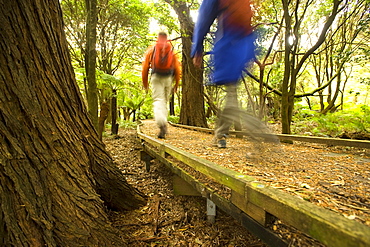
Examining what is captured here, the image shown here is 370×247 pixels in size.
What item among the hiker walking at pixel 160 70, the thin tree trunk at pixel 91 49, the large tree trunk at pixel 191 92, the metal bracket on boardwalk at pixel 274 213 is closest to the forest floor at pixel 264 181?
the metal bracket on boardwalk at pixel 274 213

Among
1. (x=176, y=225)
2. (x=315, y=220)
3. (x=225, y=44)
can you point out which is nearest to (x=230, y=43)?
(x=225, y=44)

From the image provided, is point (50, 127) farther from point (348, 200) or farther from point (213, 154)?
point (348, 200)

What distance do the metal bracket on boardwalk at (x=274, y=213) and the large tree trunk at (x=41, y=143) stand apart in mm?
1127

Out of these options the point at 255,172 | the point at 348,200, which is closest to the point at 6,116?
the point at 255,172

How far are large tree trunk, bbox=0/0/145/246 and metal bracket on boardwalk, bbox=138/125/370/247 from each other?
1127 mm

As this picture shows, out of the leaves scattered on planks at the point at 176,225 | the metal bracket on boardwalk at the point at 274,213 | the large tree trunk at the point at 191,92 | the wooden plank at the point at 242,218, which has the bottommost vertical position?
the leaves scattered on planks at the point at 176,225

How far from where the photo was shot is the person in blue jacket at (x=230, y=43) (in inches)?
89.6

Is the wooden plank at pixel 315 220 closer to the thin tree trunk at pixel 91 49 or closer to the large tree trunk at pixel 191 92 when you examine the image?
the thin tree trunk at pixel 91 49

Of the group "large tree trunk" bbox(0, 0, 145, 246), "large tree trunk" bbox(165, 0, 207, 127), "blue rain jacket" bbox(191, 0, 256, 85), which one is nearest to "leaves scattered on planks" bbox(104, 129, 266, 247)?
"large tree trunk" bbox(0, 0, 145, 246)

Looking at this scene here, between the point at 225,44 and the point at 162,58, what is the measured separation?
176cm

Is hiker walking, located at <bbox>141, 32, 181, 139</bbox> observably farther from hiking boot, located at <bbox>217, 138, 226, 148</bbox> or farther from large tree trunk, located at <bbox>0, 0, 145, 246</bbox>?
large tree trunk, located at <bbox>0, 0, 145, 246</bbox>

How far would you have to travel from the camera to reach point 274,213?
47.6 inches

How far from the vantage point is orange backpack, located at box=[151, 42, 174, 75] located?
381cm

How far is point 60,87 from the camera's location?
1.78 m
